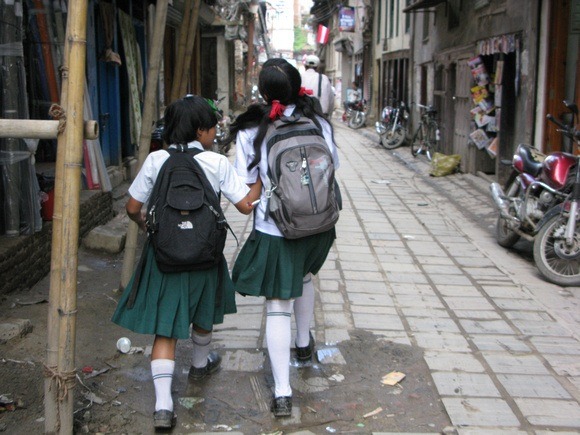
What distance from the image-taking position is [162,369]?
10.8ft

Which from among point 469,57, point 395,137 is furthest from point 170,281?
point 395,137

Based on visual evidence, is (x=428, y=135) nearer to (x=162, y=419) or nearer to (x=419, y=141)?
(x=419, y=141)

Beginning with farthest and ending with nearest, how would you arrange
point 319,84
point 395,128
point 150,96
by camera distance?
point 395,128
point 319,84
point 150,96

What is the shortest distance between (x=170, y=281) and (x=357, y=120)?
22625 millimetres

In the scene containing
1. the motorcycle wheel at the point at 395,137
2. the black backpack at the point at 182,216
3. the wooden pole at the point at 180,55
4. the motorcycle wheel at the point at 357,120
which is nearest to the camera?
the black backpack at the point at 182,216

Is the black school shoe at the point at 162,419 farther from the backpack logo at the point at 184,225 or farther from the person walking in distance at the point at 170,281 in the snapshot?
the backpack logo at the point at 184,225

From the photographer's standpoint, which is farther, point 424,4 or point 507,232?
point 424,4

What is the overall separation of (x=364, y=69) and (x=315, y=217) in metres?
26.4

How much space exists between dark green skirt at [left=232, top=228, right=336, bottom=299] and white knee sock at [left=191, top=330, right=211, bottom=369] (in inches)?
14.7

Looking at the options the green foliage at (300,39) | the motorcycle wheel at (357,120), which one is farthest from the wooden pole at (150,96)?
the green foliage at (300,39)

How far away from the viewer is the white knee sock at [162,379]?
3.29 m

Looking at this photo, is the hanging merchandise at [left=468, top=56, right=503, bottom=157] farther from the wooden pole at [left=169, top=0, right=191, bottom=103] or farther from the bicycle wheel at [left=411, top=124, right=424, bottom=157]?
the wooden pole at [left=169, top=0, right=191, bottom=103]

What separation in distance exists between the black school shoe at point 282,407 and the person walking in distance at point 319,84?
19.0ft

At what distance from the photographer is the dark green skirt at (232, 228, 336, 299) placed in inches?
136
